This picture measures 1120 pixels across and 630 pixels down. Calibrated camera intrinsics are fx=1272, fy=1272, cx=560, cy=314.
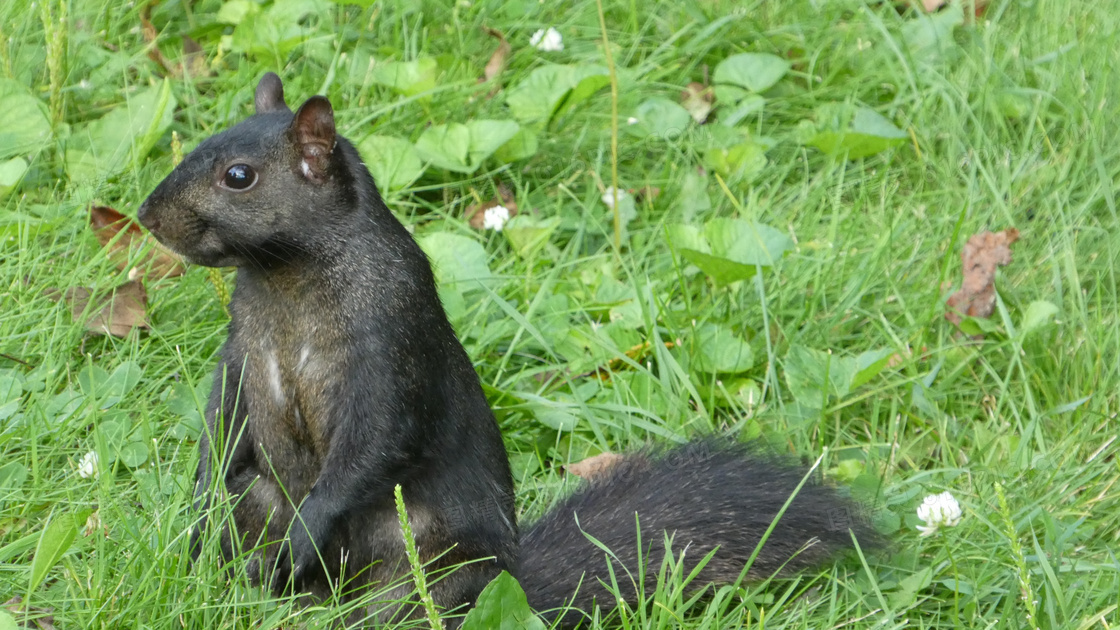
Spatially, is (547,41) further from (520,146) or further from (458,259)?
(458,259)

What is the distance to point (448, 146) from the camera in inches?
149

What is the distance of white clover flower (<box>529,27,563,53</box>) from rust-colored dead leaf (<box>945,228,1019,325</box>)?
156cm

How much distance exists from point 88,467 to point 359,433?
2.02ft

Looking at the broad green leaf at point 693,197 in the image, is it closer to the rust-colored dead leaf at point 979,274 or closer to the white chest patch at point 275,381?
the rust-colored dead leaf at point 979,274

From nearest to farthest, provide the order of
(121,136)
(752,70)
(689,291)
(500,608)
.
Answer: (500,608) → (689,291) → (121,136) → (752,70)

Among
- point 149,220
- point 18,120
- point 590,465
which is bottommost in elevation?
point 590,465

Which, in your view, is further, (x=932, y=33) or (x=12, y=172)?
(x=932, y=33)

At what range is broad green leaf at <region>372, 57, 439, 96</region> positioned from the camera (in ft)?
13.0

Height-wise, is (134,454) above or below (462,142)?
below

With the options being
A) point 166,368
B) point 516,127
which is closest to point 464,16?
point 516,127

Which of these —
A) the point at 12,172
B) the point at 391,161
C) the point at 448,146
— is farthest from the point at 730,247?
the point at 12,172

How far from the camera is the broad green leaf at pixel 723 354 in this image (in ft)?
10.4

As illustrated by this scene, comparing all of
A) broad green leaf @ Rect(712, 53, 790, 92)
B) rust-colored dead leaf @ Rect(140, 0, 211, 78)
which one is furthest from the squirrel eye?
broad green leaf @ Rect(712, 53, 790, 92)

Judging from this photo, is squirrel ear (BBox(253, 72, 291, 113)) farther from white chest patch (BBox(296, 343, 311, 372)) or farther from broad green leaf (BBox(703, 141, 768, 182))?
broad green leaf (BBox(703, 141, 768, 182))
